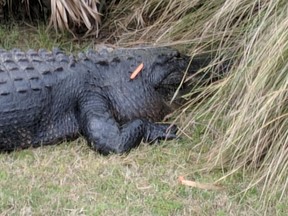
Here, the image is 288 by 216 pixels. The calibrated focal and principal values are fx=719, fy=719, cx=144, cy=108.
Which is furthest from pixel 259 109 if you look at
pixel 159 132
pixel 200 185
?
pixel 159 132

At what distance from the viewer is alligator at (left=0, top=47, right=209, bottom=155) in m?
3.89

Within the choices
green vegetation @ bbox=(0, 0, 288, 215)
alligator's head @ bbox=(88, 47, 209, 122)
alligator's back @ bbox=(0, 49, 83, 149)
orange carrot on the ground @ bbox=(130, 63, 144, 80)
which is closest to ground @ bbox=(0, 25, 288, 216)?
green vegetation @ bbox=(0, 0, 288, 215)

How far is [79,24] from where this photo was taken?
494 centimetres

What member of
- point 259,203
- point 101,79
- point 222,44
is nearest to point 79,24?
point 101,79

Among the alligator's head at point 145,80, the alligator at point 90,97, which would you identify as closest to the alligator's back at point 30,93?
the alligator at point 90,97

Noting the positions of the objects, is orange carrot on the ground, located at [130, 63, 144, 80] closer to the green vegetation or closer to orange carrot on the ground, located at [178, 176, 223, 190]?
the green vegetation

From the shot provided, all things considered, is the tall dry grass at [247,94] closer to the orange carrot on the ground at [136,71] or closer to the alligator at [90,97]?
the alligator at [90,97]

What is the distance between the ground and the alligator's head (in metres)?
0.32

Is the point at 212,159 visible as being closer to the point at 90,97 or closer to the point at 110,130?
the point at 110,130

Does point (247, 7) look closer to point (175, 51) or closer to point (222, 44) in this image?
point (222, 44)

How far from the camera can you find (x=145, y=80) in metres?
4.23

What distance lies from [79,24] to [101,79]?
0.90 metres

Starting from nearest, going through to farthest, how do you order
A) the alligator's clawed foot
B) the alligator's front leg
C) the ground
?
1. the ground
2. the alligator's front leg
3. the alligator's clawed foot

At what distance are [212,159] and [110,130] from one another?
2.00 feet
